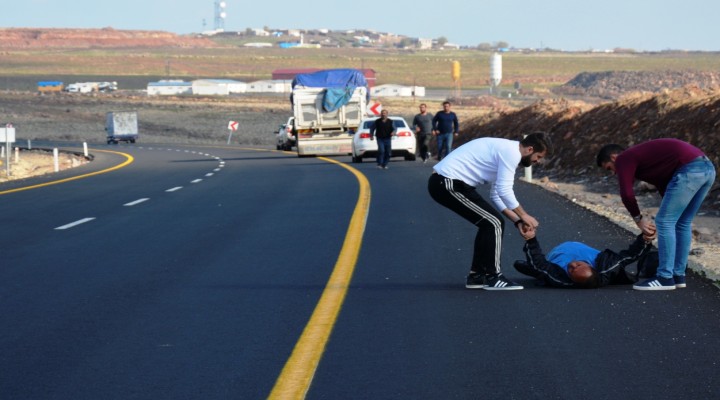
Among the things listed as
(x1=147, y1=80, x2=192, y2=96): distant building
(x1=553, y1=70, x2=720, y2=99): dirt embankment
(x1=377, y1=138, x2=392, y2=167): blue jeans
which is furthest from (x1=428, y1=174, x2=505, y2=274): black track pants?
(x1=147, y1=80, x2=192, y2=96): distant building

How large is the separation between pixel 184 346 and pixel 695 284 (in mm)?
4585

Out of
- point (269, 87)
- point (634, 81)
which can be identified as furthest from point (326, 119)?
point (269, 87)

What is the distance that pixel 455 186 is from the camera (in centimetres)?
1009

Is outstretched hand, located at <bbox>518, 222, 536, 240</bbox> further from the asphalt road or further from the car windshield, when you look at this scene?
the car windshield

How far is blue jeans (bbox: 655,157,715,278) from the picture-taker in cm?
1009

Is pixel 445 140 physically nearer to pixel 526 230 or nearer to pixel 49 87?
pixel 526 230

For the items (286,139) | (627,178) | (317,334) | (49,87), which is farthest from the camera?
(49,87)

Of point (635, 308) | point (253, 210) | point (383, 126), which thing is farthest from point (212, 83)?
point (635, 308)

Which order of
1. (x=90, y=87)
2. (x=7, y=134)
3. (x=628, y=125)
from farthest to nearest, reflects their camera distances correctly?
1. (x=90, y=87)
2. (x=7, y=134)
3. (x=628, y=125)

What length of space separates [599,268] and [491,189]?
3.80 feet

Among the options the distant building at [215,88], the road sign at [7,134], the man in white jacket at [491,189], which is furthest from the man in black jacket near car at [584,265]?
the distant building at [215,88]

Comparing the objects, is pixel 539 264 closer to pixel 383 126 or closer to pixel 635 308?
pixel 635 308

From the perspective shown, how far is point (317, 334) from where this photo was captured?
8117 millimetres

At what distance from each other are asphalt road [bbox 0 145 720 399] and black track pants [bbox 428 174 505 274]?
0.29 meters
